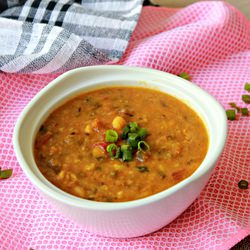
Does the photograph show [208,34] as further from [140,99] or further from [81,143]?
[81,143]

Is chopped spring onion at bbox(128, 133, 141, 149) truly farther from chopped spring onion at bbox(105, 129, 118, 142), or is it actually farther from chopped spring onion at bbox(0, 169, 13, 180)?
chopped spring onion at bbox(0, 169, 13, 180)

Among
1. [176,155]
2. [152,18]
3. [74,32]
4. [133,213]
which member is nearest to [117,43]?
[74,32]

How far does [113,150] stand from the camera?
184 centimetres

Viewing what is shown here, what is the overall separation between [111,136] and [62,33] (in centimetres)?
104

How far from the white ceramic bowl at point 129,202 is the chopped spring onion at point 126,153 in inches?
8.6

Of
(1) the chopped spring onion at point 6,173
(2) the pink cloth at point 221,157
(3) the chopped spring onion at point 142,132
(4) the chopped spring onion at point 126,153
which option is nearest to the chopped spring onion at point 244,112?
(2) the pink cloth at point 221,157

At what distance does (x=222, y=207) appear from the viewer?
2033mm

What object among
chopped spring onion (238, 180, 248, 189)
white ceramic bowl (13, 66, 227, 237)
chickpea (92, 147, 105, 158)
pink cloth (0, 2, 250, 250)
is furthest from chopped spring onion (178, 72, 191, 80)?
chickpea (92, 147, 105, 158)

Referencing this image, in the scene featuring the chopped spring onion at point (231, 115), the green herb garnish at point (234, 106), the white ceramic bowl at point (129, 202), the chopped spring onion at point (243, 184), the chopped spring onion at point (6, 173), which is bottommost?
the chopped spring onion at point (6, 173)

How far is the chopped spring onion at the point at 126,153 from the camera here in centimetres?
182

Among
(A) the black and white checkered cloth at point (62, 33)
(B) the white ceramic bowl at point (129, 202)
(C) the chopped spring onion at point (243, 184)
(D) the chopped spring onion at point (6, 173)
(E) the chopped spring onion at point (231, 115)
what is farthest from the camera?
(A) the black and white checkered cloth at point (62, 33)

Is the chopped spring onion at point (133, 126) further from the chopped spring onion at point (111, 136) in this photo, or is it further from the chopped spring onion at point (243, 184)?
the chopped spring onion at point (243, 184)

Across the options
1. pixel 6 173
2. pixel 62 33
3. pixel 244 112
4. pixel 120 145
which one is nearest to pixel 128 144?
pixel 120 145

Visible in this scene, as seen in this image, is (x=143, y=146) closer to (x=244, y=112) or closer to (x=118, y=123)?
(x=118, y=123)
